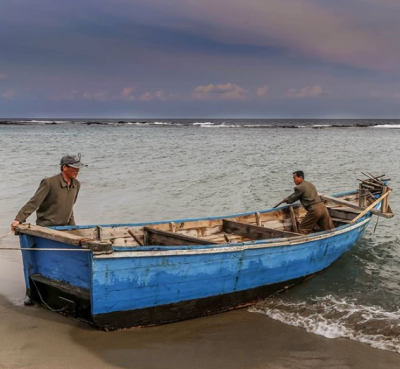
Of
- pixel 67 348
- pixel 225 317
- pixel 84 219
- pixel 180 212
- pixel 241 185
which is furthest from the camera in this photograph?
pixel 241 185

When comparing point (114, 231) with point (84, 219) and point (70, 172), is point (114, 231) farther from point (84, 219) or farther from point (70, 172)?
point (84, 219)

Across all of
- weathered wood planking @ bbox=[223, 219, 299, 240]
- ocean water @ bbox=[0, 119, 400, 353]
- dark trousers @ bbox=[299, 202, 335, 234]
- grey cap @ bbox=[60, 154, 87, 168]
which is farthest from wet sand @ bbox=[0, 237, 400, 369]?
dark trousers @ bbox=[299, 202, 335, 234]

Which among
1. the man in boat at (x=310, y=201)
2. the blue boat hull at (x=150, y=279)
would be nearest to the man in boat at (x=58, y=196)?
the blue boat hull at (x=150, y=279)

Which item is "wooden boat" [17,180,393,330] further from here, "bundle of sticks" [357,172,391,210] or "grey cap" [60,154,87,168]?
"bundle of sticks" [357,172,391,210]

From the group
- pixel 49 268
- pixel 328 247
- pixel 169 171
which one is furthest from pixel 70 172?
pixel 169 171

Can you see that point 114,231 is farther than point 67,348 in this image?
Yes

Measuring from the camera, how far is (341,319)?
7.55 m

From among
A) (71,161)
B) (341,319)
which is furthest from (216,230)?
(71,161)

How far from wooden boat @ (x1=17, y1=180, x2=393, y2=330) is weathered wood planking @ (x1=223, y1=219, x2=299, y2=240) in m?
0.07

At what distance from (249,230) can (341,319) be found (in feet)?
9.02

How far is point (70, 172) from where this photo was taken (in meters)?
7.10

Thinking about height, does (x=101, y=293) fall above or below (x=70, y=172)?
below

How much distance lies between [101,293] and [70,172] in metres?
2.12

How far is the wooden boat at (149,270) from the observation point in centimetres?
618
